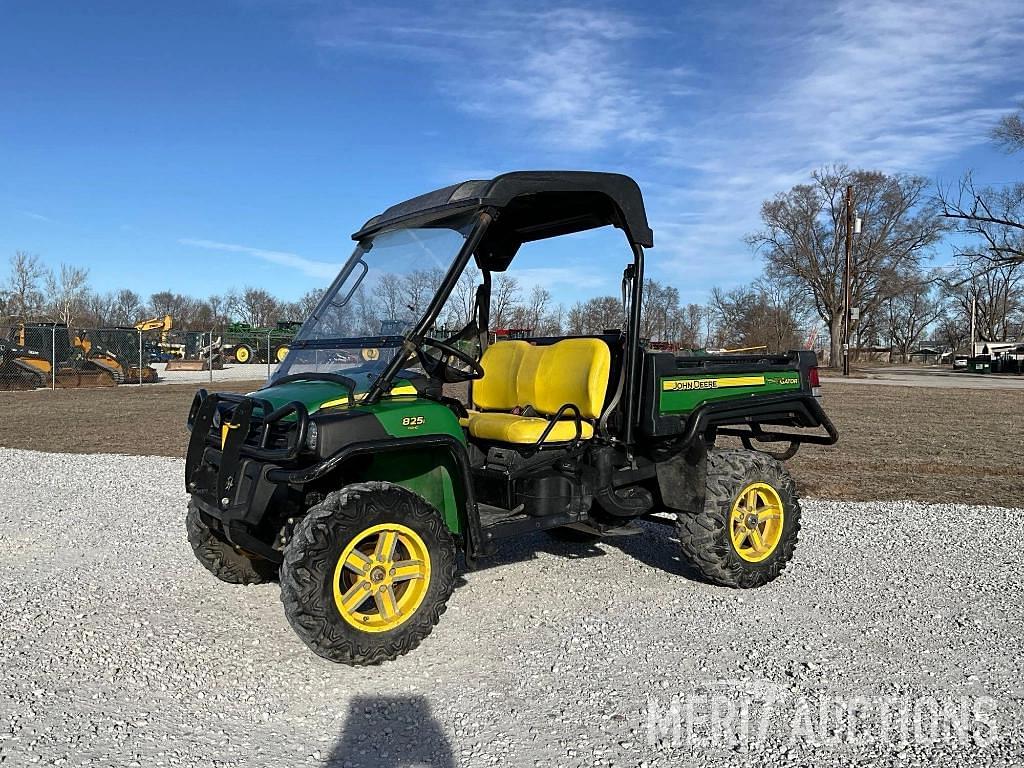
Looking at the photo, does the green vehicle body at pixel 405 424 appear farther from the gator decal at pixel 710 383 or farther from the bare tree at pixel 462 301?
the gator decal at pixel 710 383

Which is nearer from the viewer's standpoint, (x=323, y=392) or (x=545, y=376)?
(x=323, y=392)

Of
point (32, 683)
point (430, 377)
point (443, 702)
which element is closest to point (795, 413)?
point (430, 377)

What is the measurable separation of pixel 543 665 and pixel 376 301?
213 centimetres

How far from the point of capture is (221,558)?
4852 millimetres

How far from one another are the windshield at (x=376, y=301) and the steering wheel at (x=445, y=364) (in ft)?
0.53

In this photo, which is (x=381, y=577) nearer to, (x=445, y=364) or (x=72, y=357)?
(x=445, y=364)

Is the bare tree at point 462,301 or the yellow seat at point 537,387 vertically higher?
the bare tree at point 462,301

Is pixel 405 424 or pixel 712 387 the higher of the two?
pixel 712 387

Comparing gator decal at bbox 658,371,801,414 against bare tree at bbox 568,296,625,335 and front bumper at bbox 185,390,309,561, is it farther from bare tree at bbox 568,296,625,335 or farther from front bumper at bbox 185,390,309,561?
front bumper at bbox 185,390,309,561

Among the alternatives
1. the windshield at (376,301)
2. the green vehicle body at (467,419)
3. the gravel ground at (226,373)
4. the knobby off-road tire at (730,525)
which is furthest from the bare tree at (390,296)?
the gravel ground at (226,373)

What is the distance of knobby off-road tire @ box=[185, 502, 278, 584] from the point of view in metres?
4.80

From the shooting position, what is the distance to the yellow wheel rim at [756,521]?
201 inches

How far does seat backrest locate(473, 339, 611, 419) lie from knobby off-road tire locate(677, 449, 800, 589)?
0.90m

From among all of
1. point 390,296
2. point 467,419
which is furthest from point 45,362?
point 390,296
